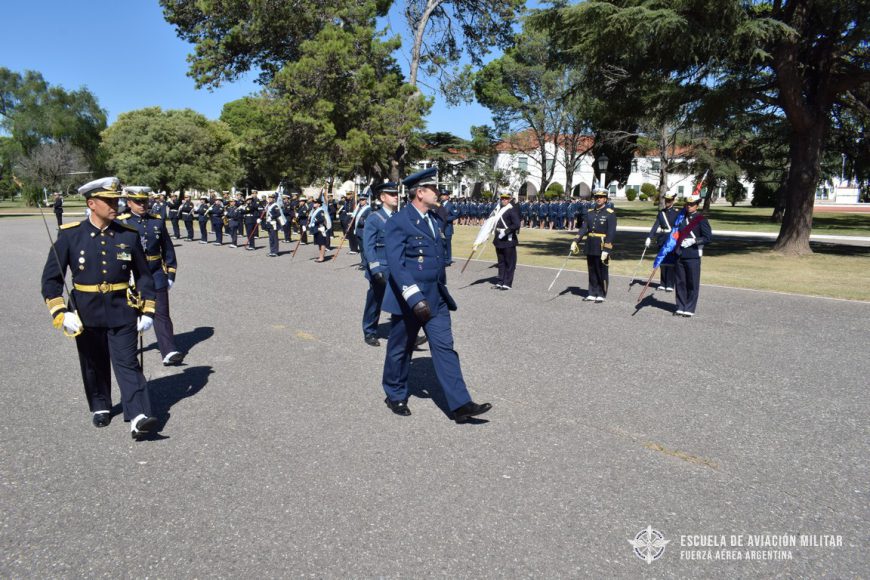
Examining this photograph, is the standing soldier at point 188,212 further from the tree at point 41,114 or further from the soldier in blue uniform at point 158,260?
the tree at point 41,114

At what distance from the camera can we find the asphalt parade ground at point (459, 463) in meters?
3.19

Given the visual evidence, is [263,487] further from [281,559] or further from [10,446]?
[10,446]

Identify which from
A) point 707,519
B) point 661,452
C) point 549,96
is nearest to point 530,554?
point 707,519

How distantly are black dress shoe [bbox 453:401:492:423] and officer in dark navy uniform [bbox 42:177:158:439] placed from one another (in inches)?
90.3

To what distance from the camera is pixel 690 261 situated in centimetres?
915

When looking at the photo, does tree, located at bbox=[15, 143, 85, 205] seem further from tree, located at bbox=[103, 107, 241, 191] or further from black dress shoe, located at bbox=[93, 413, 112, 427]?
black dress shoe, located at bbox=[93, 413, 112, 427]

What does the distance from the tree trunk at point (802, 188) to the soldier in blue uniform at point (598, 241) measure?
10.8 m

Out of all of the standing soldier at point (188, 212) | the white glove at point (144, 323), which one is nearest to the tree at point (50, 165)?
the standing soldier at point (188, 212)

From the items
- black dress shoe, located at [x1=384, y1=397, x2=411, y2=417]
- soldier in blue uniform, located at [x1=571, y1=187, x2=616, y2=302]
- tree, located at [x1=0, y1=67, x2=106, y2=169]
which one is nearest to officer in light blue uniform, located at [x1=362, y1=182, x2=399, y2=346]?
black dress shoe, located at [x1=384, y1=397, x2=411, y2=417]

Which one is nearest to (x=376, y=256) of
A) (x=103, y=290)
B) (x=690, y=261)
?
(x=103, y=290)

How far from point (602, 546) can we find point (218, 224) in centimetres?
2179

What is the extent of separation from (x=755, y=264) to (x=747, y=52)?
554 cm

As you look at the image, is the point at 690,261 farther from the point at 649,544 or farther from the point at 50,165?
the point at 50,165

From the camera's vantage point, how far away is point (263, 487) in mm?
3861
